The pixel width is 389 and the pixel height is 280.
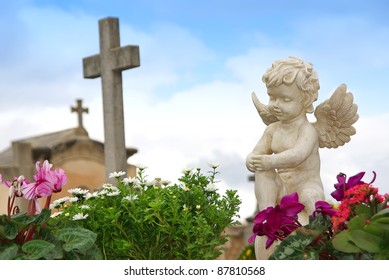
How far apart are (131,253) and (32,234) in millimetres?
1274

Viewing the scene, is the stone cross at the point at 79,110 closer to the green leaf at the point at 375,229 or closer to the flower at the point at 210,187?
the flower at the point at 210,187

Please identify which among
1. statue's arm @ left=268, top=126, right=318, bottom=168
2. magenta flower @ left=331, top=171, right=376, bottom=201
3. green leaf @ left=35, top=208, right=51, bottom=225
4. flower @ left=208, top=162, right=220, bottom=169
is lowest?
magenta flower @ left=331, top=171, right=376, bottom=201

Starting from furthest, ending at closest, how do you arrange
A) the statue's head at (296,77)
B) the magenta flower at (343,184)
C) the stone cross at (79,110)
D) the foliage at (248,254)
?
the stone cross at (79,110) → the foliage at (248,254) → the statue's head at (296,77) → the magenta flower at (343,184)

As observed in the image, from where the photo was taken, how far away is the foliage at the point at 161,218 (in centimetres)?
461

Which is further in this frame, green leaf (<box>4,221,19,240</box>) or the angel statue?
the angel statue

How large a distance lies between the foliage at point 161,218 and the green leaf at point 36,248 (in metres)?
1.13

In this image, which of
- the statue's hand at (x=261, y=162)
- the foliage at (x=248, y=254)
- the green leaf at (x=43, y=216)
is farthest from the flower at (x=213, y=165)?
the foliage at (x=248, y=254)

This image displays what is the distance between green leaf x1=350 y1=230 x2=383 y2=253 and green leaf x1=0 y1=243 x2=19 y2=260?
4.97 feet

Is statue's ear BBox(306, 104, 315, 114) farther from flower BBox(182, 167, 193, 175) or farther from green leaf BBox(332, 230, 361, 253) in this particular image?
green leaf BBox(332, 230, 361, 253)

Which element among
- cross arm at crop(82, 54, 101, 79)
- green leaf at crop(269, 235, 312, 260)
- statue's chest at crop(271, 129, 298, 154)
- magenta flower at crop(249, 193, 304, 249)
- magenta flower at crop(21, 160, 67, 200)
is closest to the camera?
green leaf at crop(269, 235, 312, 260)

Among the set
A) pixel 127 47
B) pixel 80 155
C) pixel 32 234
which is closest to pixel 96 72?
pixel 127 47

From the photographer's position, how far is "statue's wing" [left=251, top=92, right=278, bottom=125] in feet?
17.7

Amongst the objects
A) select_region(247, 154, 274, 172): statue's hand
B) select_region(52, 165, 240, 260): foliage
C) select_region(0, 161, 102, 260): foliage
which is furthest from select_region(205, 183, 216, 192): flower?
select_region(0, 161, 102, 260): foliage
